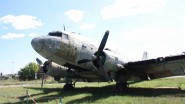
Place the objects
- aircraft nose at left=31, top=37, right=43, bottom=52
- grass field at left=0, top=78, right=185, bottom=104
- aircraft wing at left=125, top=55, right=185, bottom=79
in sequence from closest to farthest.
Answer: grass field at left=0, top=78, right=185, bottom=104 < aircraft nose at left=31, top=37, right=43, bottom=52 < aircraft wing at left=125, top=55, right=185, bottom=79

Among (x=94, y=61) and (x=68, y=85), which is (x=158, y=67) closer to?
(x=94, y=61)

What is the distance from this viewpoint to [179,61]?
2159cm

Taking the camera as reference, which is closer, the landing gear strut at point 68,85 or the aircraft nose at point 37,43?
the aircraft nose at point 37,43

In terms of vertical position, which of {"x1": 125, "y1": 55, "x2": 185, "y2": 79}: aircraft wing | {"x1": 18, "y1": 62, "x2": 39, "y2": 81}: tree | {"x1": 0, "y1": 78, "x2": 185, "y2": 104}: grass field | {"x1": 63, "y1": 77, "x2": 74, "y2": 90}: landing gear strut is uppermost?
{"x1": 18, "y1": 62, "x2": 39, "y2": 81}: tree

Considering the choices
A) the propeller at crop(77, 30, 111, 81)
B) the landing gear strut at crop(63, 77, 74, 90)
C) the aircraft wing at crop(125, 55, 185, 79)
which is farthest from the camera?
the landing gear strut at crop(63, 77, 74, 90)

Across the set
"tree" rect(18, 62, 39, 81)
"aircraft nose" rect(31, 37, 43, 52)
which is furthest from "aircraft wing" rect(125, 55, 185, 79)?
"tree" rect(18, 62, 39, 81)

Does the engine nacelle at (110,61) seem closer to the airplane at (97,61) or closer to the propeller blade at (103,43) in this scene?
the airplane at (97,61)

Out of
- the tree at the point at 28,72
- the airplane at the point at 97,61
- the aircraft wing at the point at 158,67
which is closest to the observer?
the airplane at the point at 97,61

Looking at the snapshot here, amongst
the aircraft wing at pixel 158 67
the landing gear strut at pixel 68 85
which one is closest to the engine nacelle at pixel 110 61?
the aircraft wing at pixel 158 67

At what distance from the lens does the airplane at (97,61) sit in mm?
21219

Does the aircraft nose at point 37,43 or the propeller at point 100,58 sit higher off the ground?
the aircraft nose at point 37,43

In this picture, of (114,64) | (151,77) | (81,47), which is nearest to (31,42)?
(81,47)

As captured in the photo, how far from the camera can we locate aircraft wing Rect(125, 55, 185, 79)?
21.5 metres

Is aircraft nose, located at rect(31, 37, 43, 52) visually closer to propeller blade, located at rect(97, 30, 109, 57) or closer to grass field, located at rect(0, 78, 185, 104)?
grass field, located at rect(0, 78, 185, 104)
